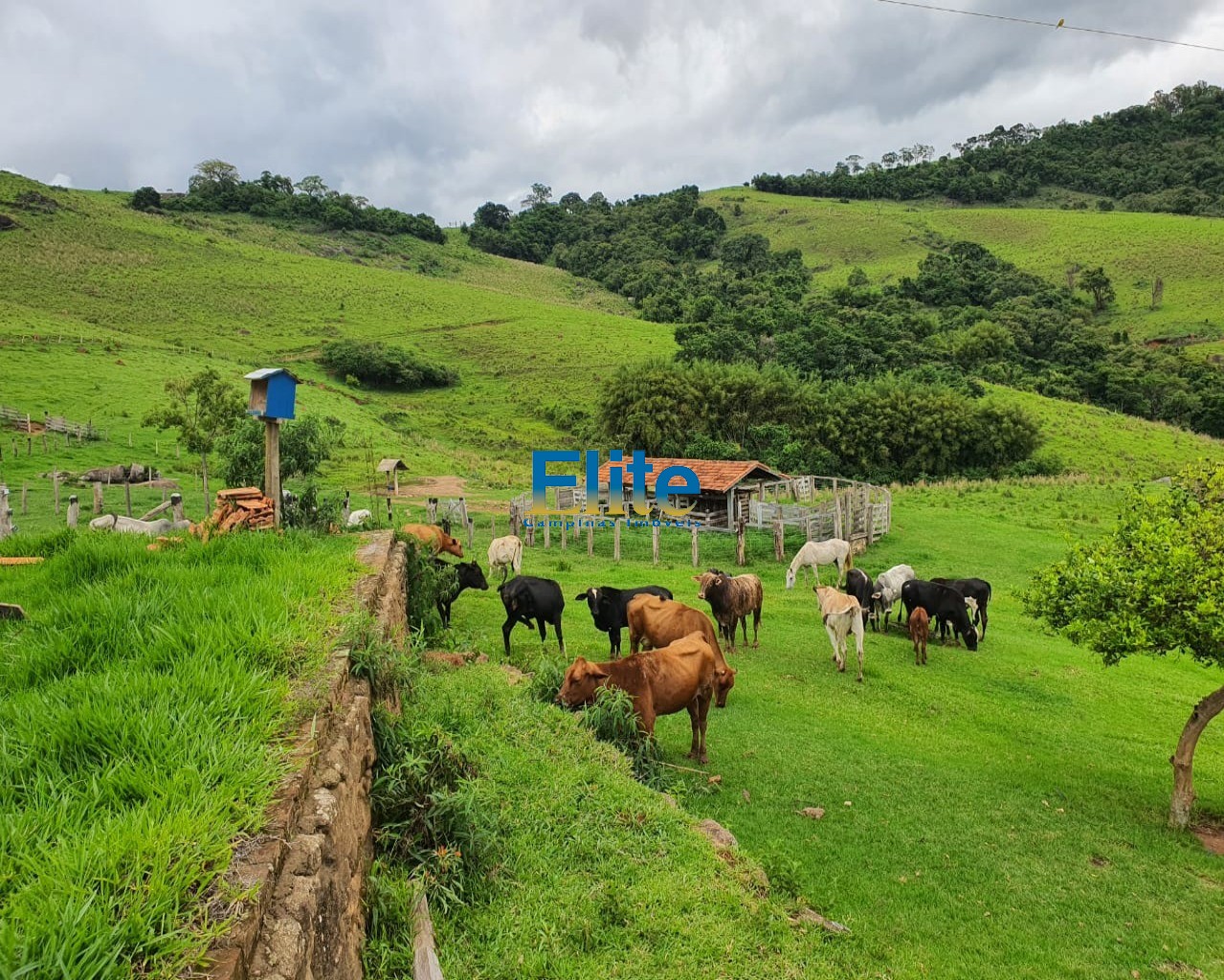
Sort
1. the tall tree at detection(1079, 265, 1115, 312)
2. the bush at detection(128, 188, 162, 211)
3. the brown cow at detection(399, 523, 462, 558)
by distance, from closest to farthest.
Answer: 1. the brown cow at detection(399, 523, 462, 558)
2. the tall tree at detection(1079, 265, 1115, 312)
3. the bush at detection(128, 188, 162, 211)

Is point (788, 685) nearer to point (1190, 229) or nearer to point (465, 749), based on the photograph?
point (465, 749)

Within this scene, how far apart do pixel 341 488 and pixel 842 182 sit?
132 meters

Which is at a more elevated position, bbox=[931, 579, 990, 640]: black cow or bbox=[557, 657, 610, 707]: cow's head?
bbox=[557, 657, 610, 707]: cow's head

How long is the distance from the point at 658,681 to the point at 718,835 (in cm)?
183

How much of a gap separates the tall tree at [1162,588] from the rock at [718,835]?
4378 mm

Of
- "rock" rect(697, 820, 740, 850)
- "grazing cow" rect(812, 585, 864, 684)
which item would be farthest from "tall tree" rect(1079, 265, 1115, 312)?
"rock" rect(697, 820, 740, 850)

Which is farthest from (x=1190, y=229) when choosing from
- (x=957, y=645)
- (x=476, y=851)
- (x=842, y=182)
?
(x=476, y=851)

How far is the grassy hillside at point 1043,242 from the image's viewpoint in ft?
227

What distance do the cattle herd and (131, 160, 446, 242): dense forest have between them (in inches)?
3799

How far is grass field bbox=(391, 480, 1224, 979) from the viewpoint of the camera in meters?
4.85

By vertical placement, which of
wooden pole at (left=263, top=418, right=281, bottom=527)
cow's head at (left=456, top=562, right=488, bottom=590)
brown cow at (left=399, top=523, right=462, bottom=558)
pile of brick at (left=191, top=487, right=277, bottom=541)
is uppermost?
Result: wooden pole at (left=263, top=418, right=281, bottom=527)

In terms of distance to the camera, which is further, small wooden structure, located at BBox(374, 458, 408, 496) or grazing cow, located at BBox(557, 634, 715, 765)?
small wooden structure, located at BBox(374, 458, 408, 496)

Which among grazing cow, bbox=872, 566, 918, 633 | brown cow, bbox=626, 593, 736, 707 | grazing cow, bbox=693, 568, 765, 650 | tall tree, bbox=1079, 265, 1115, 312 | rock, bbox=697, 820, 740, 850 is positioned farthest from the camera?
tall tree, bbox=1079, 265, 1115, 312

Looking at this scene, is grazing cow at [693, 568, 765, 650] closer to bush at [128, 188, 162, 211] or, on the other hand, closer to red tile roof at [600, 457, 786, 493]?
red tile roof at [600, 457, 786, 493]
